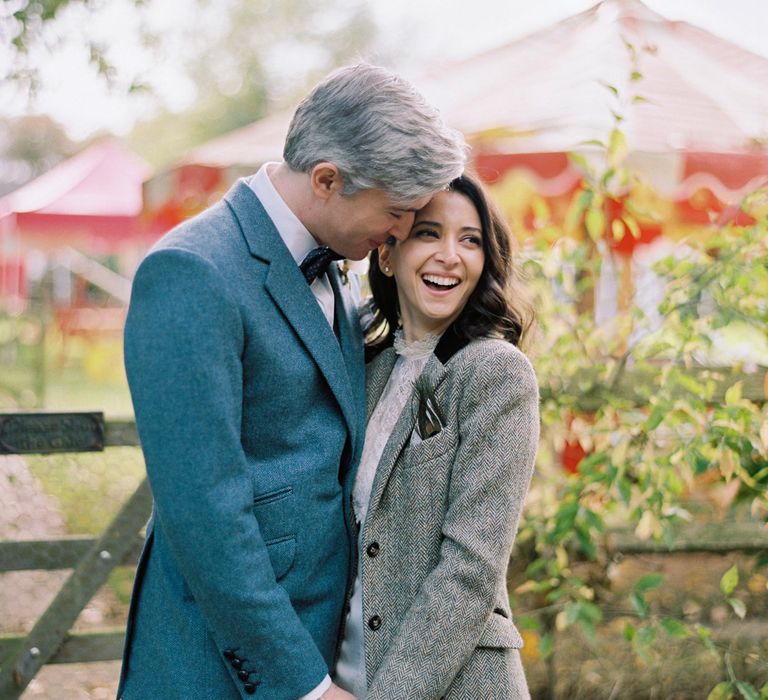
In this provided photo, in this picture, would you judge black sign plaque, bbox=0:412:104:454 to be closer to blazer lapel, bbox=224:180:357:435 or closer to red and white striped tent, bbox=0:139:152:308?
blazer lapel, bbox=224:180:357:435

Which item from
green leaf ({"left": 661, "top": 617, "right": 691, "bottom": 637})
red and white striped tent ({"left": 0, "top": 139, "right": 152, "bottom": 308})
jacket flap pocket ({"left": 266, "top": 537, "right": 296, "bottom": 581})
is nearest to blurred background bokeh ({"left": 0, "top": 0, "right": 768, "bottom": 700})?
green leaf ({"left": 661, "top": 617, "right": 691, "bottom": 637})

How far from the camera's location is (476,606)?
169 cm

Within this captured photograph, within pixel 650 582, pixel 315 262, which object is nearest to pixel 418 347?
pixel 315 262

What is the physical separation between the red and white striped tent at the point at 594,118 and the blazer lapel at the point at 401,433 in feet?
4.35

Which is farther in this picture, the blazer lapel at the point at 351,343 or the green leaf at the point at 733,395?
the green leaf at the point at 733,395

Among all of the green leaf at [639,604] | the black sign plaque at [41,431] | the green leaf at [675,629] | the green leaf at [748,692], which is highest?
the black sign plaque at [41,431]

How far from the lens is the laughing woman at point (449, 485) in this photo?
168cm

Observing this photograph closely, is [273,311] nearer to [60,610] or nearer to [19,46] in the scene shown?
[60,610]

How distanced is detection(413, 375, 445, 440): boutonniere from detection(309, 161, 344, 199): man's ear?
40cm

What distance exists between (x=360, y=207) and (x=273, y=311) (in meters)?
0.26

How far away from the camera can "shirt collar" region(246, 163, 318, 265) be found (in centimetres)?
175


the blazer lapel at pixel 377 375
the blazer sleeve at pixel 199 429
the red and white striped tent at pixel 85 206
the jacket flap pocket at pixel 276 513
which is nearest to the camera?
the blazer sleeve at pixel 199 429

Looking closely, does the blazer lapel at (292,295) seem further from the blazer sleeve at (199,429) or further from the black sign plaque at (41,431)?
the black sign plaque at (41,431)

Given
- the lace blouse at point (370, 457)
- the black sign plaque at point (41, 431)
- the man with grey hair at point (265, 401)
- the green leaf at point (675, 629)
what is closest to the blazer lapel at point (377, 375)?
the lace blouse at point (370, 457)
